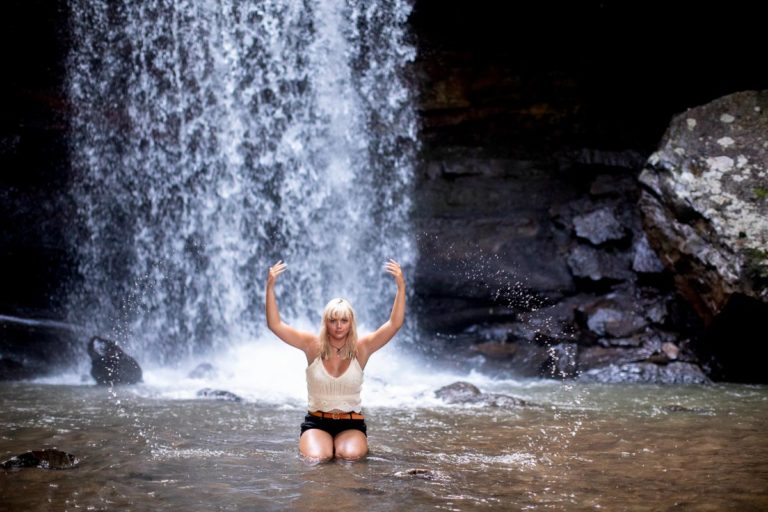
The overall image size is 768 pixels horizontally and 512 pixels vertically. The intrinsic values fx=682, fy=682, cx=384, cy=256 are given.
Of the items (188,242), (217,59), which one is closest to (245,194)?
(188,242)

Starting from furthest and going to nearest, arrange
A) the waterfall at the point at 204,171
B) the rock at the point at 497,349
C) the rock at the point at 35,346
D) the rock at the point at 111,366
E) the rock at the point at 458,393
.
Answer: the waterfall at the point at 204,171
the rock at the point at 497,349
the rock at the point at 35,346
the rock at the point at 111,366
the rock at the point at 458,393

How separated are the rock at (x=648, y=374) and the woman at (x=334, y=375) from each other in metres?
6.34

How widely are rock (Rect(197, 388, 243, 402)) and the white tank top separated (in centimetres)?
334

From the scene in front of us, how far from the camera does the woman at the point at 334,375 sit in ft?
14.9

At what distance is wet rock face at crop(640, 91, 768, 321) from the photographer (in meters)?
8.63

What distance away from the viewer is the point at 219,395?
792cm

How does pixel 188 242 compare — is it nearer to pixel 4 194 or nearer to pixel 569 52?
pixel 4 194

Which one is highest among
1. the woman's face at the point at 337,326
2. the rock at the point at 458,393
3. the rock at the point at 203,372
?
the woman's face at the point at 337,326

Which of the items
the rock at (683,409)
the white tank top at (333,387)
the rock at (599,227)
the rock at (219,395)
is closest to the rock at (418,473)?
the white tank top at (333,387)

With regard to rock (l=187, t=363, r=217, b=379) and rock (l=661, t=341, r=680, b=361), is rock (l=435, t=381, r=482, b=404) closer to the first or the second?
rock (l=187, t=363, r=217, b=379)

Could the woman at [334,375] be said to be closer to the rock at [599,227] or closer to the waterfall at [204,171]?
the waterfall at [204,171]

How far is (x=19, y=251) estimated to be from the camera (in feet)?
40.1

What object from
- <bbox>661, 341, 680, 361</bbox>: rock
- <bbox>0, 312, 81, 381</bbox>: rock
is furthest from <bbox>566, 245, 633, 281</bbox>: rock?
<bbox>0, 312, 81, 381</bbox>: rock

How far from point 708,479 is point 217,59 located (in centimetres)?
1113
